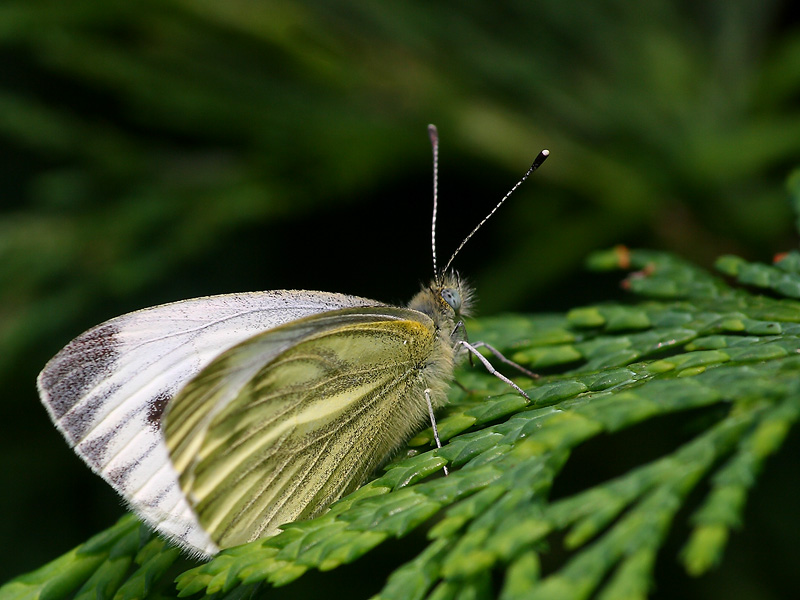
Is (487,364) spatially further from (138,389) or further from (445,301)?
(138,389)

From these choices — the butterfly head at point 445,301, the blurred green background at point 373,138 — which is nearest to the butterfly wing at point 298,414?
the butterfly head at point 445,301

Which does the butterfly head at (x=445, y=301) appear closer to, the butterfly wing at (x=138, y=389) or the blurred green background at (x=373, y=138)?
the blurred green background at (x=373, y=138)

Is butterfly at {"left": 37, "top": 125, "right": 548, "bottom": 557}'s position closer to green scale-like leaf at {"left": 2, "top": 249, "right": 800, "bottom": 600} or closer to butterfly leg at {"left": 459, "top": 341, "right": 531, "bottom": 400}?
butterfly leg at {"left": 459, "top": 341, "right": 531, "bottom": 400}

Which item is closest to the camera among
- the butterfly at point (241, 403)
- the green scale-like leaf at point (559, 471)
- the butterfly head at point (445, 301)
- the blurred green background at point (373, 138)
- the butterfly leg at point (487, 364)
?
the green scale-like leaf at point (559, 471)

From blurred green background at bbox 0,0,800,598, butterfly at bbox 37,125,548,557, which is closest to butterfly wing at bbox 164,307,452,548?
butterfly at bbox 37,125,548,557

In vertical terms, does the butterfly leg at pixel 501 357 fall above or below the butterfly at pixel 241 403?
above

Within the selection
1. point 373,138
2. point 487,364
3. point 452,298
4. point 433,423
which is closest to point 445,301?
point 452,298
